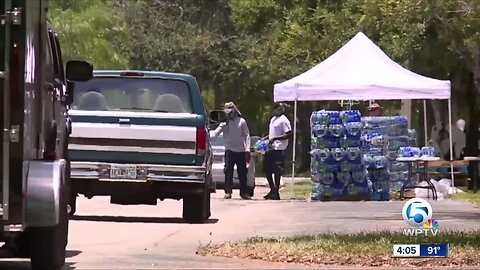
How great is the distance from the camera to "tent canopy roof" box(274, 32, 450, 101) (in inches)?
800

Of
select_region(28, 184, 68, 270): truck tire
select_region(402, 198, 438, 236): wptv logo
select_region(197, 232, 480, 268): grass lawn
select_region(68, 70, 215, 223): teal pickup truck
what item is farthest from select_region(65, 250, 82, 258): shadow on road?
select_region(402, 198, 438, 236): wptv logo

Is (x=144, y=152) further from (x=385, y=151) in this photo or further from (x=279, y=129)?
(x=385, y=151)

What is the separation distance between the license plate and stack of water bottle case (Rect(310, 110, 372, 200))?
5.68m

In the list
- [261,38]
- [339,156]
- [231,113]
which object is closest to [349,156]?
[339,156]

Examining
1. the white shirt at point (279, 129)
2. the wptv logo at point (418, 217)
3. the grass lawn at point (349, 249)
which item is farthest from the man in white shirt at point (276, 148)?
the wptv logo at point (418, 217)

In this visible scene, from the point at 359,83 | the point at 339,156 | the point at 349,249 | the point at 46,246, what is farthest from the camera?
the point at 359,83

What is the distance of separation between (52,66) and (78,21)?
25.4 meters

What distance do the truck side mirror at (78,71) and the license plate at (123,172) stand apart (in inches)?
155

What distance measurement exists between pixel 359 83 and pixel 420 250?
405 inches

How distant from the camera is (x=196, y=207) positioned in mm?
15086

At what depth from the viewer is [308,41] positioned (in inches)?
→ 1126

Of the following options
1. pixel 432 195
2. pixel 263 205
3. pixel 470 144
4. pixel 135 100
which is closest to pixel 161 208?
pixel 263 205

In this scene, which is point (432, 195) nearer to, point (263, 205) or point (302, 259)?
point (263, 205)

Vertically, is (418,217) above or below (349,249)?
above
